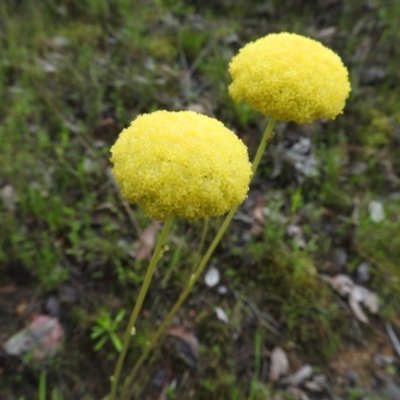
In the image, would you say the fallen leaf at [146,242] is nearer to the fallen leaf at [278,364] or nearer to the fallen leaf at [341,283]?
the fallen leaf at [278,364]

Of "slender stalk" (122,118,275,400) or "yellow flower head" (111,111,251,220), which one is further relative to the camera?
"slender stalk" (122,118,275,400)

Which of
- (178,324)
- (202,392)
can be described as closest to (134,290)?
(178,324)

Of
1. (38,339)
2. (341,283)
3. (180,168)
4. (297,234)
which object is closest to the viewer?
(180,168)

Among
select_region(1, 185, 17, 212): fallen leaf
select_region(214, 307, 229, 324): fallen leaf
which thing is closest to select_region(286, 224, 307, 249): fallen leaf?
select_region(214, 307, 229, 324): fallen leaf

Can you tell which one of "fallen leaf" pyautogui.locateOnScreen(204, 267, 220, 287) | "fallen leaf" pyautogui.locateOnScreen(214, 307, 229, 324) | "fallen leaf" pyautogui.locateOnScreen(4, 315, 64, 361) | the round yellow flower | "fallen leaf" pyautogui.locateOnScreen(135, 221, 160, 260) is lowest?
"fallen leaf" pyautogui.locateOnScreen(4, 315, 64, 361)

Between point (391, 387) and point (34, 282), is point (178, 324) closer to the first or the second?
point (34, 282)

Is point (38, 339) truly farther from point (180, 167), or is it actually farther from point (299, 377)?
point (180, 167)

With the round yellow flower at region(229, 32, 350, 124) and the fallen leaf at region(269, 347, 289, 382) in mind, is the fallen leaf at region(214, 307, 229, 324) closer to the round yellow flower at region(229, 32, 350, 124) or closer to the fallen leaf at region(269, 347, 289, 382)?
the fallen leaf at region(269, 347, 289, 382)

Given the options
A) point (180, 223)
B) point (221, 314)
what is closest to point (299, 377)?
point (221, 314)
